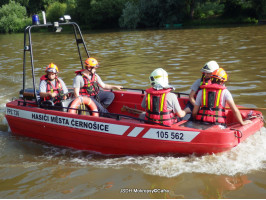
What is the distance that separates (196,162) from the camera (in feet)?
18.5

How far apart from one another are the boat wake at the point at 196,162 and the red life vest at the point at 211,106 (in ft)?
2.10

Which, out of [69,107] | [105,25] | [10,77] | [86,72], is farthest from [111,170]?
[105,25]

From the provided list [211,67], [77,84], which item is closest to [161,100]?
[211,67]

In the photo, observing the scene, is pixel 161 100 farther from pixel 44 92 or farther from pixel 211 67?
pixel 44 92

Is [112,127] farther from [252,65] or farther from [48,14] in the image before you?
[48,14]

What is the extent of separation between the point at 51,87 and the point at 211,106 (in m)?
3.70

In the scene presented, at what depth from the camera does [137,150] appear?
618cm

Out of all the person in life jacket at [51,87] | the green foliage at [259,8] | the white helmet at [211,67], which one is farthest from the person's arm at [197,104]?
the green foliage at [259,8]

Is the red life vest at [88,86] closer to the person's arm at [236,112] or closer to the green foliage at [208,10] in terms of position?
the person's arm at [236,112]

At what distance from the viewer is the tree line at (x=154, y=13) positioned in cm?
3819

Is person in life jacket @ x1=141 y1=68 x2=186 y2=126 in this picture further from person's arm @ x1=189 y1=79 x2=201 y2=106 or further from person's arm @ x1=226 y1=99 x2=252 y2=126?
person's arm @ x1=189 y1=79 x2=201 y2=106

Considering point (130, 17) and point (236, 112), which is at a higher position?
point (130, 17)

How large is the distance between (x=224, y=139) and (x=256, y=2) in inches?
1359

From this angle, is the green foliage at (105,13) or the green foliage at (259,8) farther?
the green foliage at (105,13)
